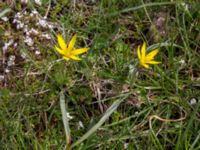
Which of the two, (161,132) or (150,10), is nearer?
(161,132)

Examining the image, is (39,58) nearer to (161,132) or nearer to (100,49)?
(100,49)

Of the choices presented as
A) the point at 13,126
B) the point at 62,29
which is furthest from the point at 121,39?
the point at 13,126

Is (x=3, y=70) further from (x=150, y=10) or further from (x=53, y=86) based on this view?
(x=150, y=10)

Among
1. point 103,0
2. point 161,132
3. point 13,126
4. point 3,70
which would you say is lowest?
point 161,132

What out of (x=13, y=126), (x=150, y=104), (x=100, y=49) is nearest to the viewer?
(x=13, y=126)

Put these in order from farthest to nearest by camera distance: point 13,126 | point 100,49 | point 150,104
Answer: point 100,49, point 150,104, point 13,126

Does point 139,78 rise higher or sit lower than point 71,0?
lower

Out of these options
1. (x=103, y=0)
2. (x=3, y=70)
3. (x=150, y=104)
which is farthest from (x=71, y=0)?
(x=150, y=104)
